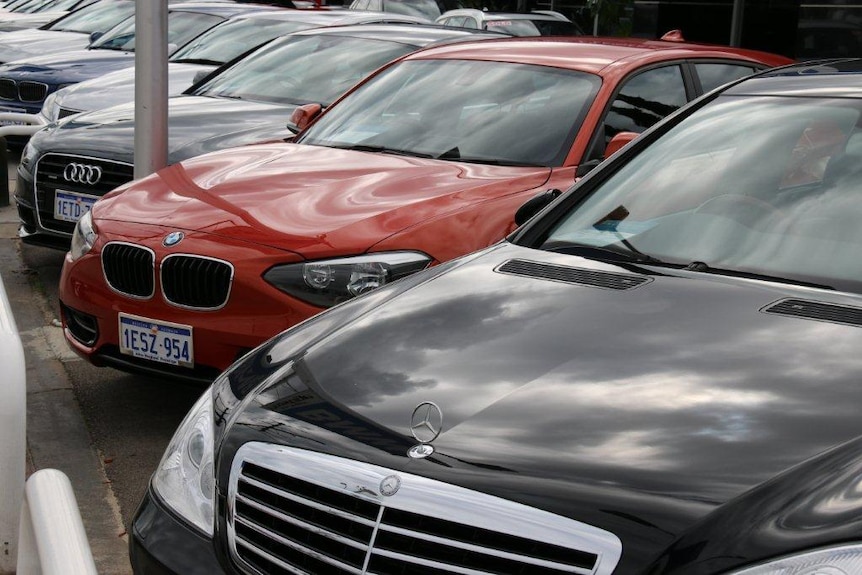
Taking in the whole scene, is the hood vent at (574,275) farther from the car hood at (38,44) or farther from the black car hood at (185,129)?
the car hood at (38,44)

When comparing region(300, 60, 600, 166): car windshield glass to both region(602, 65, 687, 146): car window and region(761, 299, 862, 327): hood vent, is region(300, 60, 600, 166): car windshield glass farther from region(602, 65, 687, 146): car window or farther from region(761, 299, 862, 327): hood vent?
region(761, 299, 862, 327): hood vent

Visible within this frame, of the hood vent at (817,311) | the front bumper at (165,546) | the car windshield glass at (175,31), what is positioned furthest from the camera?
the car windshield glass at (175,31)

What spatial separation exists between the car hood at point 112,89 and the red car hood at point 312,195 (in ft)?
11.7

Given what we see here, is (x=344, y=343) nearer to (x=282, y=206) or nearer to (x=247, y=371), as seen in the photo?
(x=247, y=371)

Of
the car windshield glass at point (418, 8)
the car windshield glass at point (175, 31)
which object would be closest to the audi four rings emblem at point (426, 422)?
A: the car windshield glass at point (175, 31)

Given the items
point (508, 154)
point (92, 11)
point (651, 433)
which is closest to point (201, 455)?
point (651, 433)

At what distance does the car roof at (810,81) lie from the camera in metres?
3.86

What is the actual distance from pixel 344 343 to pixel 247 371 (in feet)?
0.89

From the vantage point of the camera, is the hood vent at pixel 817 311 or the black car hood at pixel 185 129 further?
the black car hood at pixel 185 129

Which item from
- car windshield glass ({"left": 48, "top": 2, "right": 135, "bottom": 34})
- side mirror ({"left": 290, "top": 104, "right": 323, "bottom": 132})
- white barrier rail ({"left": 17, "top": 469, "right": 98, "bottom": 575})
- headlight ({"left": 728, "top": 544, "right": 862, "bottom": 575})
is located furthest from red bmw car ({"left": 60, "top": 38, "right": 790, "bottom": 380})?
car windshield glass ({"left": 48, "top": 2, "right": 135, "bottom": 34})

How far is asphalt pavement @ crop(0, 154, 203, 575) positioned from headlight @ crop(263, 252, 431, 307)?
3.03 feet

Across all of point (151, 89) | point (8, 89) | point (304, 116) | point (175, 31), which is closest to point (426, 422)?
point (304, 116)

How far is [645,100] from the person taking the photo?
20.2ft

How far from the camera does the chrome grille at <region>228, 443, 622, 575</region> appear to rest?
226 cm
